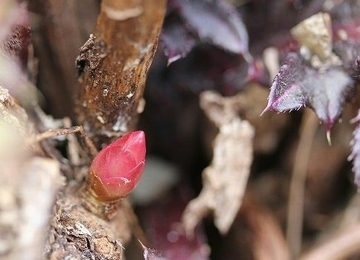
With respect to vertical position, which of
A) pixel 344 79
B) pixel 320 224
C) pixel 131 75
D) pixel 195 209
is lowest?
pixel 320 224

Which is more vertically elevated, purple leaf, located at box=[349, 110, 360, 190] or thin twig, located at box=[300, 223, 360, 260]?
purple leaf, located at box=[349, 110, 360, 190]

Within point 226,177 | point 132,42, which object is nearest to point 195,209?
point 226,177

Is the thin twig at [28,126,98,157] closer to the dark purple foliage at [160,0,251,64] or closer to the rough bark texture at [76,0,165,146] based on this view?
the rough bark texture at [76,0,165,146]

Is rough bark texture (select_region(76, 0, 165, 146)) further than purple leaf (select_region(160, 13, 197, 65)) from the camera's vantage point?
No

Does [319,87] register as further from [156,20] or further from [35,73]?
[35,73]

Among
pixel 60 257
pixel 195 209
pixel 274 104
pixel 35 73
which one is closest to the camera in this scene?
pixel 60 257

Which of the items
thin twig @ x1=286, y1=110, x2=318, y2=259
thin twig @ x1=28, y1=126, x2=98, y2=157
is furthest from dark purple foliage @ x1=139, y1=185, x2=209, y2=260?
thin twig @ x1=28, y1=126, x2=98, y2=157

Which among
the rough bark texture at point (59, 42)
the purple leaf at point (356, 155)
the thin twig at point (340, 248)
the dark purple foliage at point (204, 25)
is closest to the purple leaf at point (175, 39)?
the dark purple foliage at point (204, 25)
